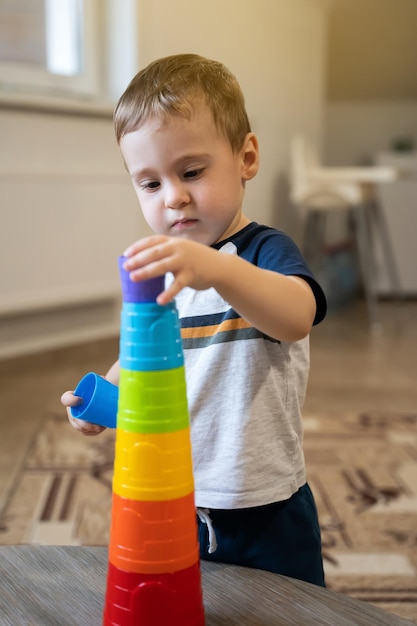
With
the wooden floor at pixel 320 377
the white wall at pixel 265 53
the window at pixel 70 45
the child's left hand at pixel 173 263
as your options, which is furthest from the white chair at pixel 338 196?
the child's left hand at pixel 173 263

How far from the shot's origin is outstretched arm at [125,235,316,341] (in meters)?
0.42

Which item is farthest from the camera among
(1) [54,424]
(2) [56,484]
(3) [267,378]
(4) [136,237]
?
(4) [136,237]

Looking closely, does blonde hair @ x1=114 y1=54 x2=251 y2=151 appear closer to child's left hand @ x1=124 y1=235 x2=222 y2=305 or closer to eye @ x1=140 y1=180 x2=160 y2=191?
eye @ x1=140 y1=180 x2=160 y2=191

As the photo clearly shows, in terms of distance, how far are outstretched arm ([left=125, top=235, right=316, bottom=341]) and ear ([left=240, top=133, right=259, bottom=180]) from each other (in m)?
0.16

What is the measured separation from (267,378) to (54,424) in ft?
4.41

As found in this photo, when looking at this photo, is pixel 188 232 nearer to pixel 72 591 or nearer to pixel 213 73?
pixel 213 73

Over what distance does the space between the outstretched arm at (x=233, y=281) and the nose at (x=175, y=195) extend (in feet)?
0.39

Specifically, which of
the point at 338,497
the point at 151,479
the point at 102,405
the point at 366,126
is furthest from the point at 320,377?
the point at 366,126

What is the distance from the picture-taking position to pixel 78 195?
2.45 m

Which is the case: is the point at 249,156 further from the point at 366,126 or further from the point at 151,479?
the point at 366,126

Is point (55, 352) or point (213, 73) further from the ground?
point (213, 73)

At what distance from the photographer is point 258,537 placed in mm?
643

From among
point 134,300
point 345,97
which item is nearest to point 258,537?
point 134,300

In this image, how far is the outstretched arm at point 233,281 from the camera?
0.42 metres
